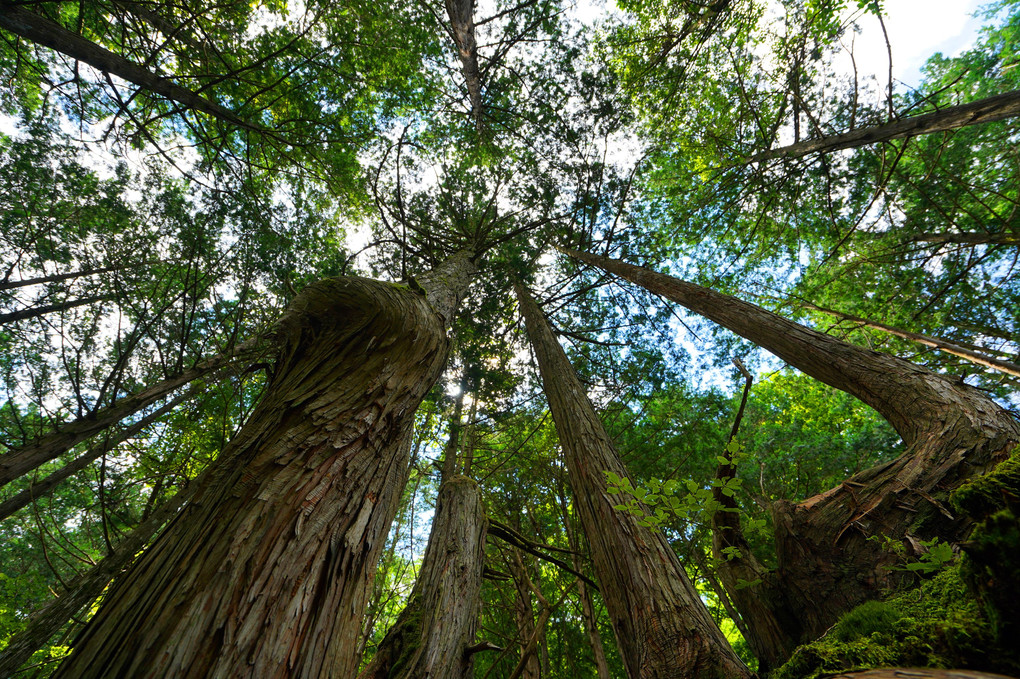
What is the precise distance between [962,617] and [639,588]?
1.37 m

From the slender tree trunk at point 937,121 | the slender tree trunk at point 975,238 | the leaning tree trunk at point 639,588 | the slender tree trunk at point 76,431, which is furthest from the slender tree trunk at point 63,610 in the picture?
the slender tree trunk at point 975,238

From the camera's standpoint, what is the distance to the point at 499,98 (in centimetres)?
731

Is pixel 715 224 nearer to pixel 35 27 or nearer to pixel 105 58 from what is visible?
pixel 105 58

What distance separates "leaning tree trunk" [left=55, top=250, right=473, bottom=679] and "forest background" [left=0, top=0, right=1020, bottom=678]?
92.0 inches

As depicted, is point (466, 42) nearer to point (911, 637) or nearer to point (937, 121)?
point (937, 121)

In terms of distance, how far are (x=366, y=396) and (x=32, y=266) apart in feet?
25.8

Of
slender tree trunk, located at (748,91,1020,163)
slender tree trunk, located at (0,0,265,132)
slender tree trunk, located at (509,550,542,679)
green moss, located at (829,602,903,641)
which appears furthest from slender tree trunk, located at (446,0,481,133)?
green moss, located at (829,602,903,641)

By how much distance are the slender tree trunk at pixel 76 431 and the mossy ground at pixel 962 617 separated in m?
6.06

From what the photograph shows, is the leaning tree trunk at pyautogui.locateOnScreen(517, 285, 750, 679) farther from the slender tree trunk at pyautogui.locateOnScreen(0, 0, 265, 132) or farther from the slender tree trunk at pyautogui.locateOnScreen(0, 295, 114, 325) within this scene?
the slender tree trunk at pyautogui.locateOnScreen(0, 295, 114, 325)

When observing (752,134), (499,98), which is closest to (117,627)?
(499,98)

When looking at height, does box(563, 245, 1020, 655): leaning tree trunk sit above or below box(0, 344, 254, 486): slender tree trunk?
below

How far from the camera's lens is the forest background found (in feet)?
15.3

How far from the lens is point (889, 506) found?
172 cm

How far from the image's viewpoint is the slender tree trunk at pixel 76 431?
3.61 m
